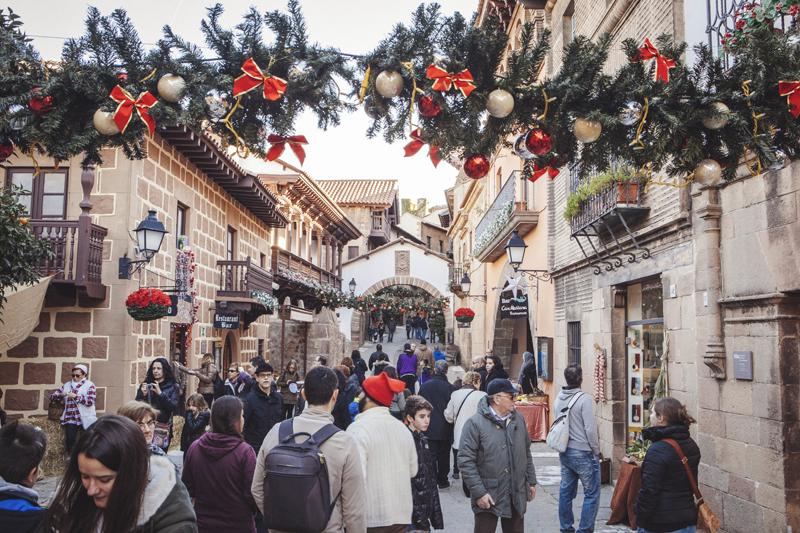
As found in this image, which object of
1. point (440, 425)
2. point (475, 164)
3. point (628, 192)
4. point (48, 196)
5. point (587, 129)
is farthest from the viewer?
point (48, 196)

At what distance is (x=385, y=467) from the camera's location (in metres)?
3.91

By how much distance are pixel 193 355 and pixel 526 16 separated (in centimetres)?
1052

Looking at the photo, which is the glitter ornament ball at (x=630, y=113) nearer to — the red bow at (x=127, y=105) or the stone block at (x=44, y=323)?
the red bow at (x=127, y=105)

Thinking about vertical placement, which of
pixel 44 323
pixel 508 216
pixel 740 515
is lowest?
pixel 740 515

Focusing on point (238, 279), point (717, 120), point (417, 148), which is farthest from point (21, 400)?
point (717, 120)

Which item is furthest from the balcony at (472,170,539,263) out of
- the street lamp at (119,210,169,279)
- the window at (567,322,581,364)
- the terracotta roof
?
the terracotta roof

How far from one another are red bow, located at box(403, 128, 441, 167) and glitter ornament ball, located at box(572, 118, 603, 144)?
83 cm

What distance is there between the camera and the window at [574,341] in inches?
444

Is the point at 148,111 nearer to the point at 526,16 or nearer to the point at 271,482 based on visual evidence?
the point at 271,482

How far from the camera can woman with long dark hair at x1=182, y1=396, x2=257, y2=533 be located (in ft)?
12.7

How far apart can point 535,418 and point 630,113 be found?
945 centimetres

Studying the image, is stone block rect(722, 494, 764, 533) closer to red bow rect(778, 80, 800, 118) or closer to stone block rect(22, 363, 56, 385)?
red bow rect(778, 80, 800, 118)

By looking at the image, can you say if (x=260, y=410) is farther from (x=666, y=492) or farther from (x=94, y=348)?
(x=94, y=348)

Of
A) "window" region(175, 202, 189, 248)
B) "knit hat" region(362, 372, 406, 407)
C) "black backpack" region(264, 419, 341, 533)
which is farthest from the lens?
"window" region(175, 202, 189, 248)
